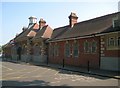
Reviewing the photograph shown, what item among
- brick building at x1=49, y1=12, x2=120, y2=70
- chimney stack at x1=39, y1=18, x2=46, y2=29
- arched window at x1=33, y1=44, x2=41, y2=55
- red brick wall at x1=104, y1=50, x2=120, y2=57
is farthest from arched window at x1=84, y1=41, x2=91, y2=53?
chimney stack at x1=39, y1=18, x2=46, y2=29

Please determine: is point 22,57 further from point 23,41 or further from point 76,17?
point 76,17

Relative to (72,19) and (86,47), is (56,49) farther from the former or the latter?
(86,47)

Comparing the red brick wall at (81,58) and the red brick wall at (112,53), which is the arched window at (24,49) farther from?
the red brick wall at (112,53)

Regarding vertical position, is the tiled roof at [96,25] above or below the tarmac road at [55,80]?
above

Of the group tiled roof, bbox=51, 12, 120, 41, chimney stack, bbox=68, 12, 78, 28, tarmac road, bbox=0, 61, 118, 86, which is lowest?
tarmac road, bbox=0, 61, 118, 86

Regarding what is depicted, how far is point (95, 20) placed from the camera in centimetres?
3028

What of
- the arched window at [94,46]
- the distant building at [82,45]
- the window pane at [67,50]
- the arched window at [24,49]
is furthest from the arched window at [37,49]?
the arched window at [94,46]

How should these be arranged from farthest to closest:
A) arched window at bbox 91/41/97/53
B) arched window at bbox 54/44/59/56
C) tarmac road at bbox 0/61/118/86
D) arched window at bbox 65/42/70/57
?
arched window at bbox 54/44/59/56 → arched window at bbox 65/42/70/57 → arched window at bbox 91/41/97/53 → tarmac road at bbox 0/61/118/86

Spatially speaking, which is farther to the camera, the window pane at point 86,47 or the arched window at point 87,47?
the window pane at point 86,47

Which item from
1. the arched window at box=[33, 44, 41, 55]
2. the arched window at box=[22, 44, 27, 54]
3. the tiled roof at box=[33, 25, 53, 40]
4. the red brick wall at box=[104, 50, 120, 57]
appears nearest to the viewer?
the red brick wall at box=[104, 50, 120, 57]

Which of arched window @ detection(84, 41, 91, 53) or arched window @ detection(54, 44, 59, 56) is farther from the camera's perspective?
arched window @ detection(54, 44, 59, 56)

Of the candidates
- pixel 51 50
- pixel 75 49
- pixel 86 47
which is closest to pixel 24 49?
pixel 51 50

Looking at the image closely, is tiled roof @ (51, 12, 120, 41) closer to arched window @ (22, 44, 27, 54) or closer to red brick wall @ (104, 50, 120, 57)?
red brick wall @ (104, 50, 120, 57)

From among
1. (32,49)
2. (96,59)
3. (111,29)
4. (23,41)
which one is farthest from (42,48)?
(111,29)
